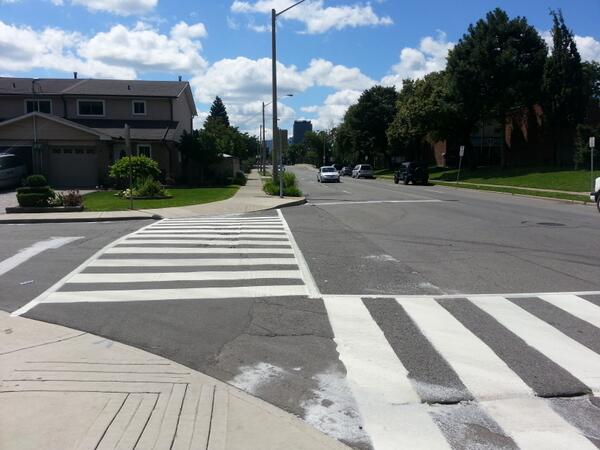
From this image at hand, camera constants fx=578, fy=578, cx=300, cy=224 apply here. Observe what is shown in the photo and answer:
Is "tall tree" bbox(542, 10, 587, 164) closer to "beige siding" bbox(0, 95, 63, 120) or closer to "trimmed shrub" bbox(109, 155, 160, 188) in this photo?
"trimmed shrub" bbox(109, 155, 160, 188)

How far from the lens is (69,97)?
38719 millimetres

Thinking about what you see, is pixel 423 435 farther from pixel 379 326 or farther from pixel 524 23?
pixel 524 23

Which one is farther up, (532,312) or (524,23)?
(524,23)

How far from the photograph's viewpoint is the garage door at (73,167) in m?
35.0

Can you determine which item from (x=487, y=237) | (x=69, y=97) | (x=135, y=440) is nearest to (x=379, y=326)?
(x=135, y=440)

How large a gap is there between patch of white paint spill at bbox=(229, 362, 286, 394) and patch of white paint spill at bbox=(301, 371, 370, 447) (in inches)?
15.1

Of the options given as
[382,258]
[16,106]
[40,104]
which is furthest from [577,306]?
[16,106]

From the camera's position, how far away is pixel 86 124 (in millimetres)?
37719

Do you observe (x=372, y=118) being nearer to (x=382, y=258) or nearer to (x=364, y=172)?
(x=364, y=172)

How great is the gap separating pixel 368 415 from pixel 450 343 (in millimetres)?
1931

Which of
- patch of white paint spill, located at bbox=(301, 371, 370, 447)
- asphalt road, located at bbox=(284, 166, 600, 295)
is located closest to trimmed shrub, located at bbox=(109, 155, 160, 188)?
asphalt road, located at bbox=(284, 166, 600, 295)

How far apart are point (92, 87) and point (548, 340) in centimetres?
3983

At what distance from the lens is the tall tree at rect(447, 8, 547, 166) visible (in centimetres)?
4528

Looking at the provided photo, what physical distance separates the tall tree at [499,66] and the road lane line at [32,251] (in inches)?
1556
